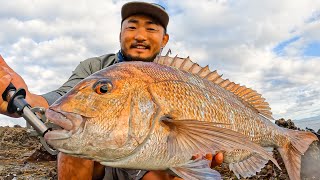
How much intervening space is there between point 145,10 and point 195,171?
2.56m

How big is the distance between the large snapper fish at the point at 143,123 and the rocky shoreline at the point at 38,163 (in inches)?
46.0

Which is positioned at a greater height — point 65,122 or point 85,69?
point 85,69

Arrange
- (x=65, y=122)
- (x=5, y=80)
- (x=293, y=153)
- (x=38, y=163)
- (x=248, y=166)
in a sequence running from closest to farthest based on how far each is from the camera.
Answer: (x=65, y=122) < (x=5, y=80) < (x=248, y=166) < (x=293, y=153) < (x=38, y=163)

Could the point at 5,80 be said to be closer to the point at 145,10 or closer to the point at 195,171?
the point at 195,171

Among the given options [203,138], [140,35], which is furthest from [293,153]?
[140,35]

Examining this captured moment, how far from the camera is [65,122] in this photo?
6.66 feet

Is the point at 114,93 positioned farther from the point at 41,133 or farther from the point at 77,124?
the point at 41,133

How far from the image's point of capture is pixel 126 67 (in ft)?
7.86

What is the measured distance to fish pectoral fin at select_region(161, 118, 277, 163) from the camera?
218 centimetres

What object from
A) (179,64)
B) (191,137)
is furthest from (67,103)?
(179,64)

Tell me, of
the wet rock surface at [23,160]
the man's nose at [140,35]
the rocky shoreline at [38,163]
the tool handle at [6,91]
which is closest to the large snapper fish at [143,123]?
the tool handle at [6,91]

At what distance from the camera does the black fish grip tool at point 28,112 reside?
2.36 meters

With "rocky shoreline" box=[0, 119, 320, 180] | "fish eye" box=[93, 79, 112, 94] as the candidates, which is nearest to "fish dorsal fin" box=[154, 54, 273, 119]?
"fish eye" box=[93, 79, 112, 94]

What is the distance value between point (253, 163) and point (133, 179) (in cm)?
122
